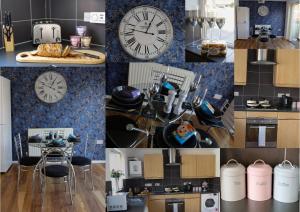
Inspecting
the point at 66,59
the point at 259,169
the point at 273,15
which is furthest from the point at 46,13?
the point at 259,169

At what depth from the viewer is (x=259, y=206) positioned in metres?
2.44

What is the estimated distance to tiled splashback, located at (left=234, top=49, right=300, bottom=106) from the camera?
7.66 feet

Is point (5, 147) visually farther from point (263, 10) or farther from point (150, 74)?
point (263, 10)

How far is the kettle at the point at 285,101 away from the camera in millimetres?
2365

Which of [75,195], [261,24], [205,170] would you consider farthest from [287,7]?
[75,195]

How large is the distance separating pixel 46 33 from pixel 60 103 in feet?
1.07

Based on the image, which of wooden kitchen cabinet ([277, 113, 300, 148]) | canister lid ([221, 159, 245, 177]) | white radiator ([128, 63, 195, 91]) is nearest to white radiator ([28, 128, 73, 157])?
white radiator ([128, 63, 195, 91])

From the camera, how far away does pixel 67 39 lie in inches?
86.7

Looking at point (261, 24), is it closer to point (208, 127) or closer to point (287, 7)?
point (287, 7)

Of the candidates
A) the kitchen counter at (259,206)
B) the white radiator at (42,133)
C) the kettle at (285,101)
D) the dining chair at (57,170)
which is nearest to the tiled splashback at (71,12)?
the white radiator at (42,133)

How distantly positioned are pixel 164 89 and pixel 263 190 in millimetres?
733

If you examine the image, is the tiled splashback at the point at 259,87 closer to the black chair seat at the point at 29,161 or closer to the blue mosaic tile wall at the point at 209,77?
the blue mosaic tile wall at the point at 209,77

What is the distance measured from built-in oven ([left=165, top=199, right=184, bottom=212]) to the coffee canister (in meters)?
0.36

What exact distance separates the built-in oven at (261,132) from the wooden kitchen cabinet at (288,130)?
2 centimetres
